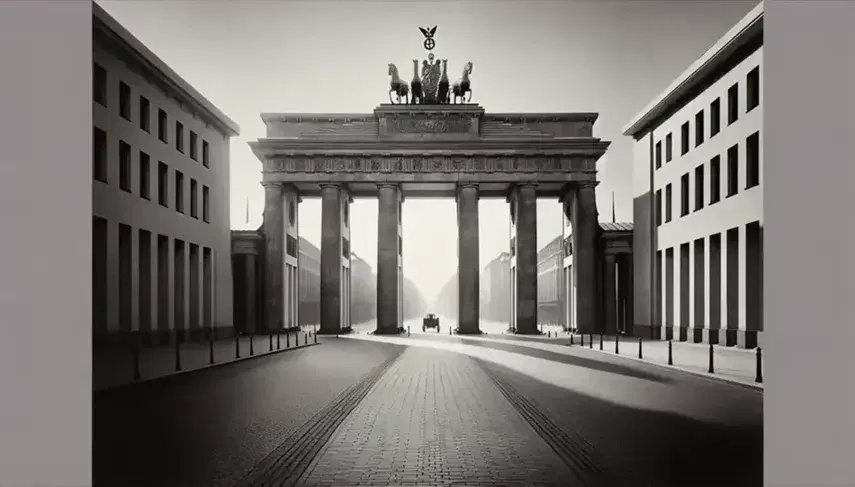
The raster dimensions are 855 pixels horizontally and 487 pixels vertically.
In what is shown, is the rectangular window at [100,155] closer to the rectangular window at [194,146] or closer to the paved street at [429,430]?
the rectangular window at [194,146]

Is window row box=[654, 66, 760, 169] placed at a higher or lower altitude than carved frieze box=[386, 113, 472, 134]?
lower

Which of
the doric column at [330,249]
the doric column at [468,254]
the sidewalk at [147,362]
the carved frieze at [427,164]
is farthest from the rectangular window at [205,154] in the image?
the doric column at [468,254]

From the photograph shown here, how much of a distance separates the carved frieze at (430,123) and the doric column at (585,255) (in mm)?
9272

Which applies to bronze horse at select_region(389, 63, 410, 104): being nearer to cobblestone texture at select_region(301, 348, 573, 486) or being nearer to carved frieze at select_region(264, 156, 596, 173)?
carved frieze at select_region(264, 156, 596, 173)

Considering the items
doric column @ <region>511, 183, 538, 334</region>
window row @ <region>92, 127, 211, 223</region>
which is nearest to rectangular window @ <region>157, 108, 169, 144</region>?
window row @ <region>92, 127, 211, 223</region>

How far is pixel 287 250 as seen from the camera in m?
60.1

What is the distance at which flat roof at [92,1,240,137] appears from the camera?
20.8m

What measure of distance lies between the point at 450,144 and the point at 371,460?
4886cm

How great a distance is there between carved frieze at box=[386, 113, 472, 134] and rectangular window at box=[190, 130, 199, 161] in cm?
2825

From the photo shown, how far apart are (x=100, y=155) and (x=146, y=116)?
2829mm

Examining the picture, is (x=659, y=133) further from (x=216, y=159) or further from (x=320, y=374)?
(x=320, y=374)
